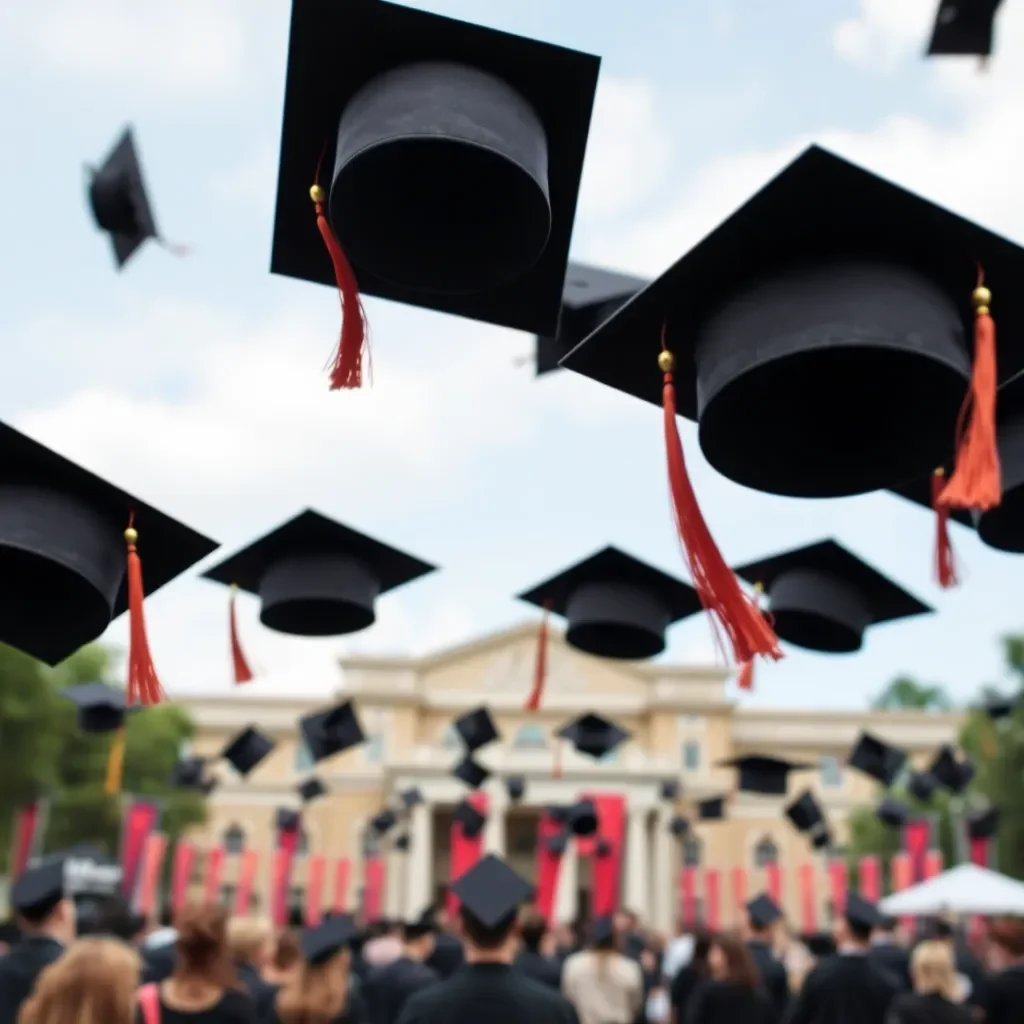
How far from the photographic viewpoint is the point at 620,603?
607 centimetres

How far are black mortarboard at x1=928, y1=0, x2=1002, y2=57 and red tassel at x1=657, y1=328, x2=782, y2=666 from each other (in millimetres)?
2608

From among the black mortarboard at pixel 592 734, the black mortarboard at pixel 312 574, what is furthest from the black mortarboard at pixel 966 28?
the black mortarboard at pixel 592 734

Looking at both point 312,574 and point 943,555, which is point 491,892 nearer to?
point 312,574

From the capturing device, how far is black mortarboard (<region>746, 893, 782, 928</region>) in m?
8.23

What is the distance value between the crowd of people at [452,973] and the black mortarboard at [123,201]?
11.2ft

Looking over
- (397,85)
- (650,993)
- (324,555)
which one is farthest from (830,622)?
Answer: (650,993)

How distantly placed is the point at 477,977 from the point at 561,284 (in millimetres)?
2255

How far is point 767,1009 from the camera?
6445 mm

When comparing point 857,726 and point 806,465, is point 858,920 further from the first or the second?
point 857,726

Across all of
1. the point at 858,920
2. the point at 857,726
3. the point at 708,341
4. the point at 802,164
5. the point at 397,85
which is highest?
the point at 857,726

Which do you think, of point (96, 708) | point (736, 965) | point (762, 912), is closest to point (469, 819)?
point (96, 708)

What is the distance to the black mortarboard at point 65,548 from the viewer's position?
3518 mm

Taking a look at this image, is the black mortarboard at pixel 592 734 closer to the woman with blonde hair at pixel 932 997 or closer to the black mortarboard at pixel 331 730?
the black mortarboard at pixel 331 730

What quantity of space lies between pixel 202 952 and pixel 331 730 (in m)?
7.63
